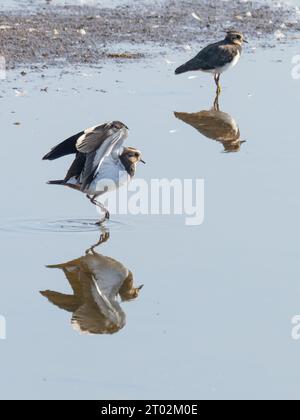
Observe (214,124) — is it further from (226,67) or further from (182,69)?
(226,67)

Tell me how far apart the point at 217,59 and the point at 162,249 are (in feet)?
17.9

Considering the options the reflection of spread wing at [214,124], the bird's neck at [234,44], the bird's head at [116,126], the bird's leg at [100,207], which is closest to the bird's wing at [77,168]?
the bird's leg at [100,207]

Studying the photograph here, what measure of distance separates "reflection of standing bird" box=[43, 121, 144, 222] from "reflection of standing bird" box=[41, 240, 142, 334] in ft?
2.80

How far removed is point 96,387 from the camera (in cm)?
636

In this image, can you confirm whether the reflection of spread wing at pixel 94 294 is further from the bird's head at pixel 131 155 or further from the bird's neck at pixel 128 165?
the bird's head at pixel 131 155

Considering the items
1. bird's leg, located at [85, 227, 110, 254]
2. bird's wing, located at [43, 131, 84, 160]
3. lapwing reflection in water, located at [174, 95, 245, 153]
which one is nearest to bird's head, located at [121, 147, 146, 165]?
bird's wing, located at [43, 131, 84, 160]

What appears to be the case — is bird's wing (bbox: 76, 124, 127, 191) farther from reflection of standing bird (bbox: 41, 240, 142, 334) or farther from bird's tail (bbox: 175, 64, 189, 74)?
bird's tail (bbox: 175, 64, 189, 74)

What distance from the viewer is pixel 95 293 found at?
7859 millimetres

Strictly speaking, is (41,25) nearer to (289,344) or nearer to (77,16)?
(77,16)

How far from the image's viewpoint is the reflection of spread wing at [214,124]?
11523 millimetres

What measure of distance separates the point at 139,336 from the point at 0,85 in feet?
19.8
